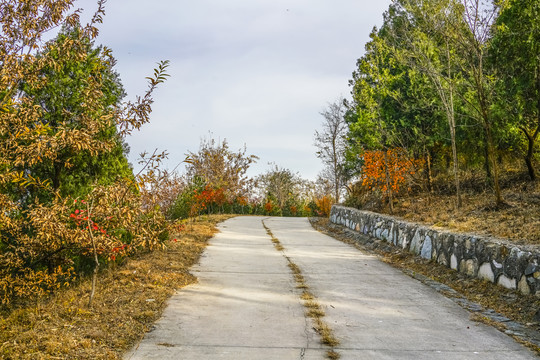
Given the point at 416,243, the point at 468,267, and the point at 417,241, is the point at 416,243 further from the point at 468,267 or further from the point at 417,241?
the point at 468,267

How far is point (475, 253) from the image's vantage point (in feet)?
22.7

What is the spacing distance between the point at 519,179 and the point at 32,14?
12.7 metres

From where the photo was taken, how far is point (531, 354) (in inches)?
163

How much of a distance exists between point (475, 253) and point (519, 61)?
634 cm

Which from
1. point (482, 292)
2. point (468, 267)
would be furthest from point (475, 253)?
point (482, 292)

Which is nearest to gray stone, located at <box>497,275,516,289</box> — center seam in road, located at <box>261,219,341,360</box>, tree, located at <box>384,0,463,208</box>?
center seam in road, located at <box>261,219,341,360</box>

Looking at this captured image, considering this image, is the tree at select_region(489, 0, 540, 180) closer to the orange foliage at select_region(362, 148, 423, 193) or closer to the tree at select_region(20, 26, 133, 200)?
the orange foliage at select_region(362, 148, 423, 193)

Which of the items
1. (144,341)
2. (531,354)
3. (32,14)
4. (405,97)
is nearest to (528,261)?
(531,354)

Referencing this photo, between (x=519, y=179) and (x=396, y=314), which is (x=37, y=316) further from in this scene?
(x=519, y=179)

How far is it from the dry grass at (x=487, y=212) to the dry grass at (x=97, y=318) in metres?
5.13

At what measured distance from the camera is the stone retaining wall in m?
5.71

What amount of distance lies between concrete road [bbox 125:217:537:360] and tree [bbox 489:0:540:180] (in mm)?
6230

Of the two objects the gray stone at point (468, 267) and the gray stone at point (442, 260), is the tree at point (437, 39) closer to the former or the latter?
the gray stone at point (442, 260)

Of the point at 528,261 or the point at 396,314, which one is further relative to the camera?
the point at 528,261
